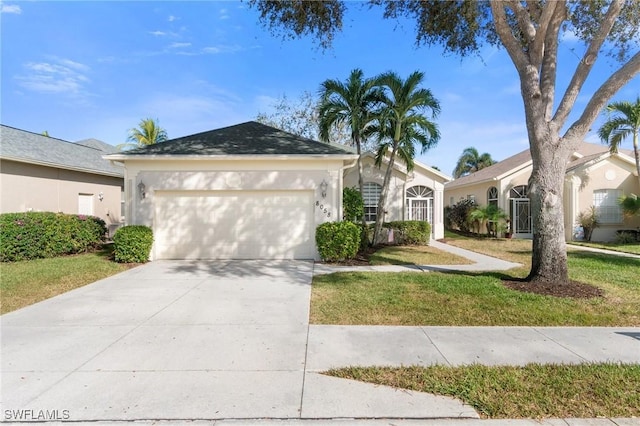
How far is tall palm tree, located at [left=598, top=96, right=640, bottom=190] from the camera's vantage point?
1519 cm

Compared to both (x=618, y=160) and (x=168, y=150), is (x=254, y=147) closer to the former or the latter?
(x=168, y=150)

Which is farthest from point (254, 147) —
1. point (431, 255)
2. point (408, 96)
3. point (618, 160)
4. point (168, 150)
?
point (618, 160)

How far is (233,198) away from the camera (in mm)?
10984

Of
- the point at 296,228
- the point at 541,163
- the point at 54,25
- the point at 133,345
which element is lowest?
the point at 133,345

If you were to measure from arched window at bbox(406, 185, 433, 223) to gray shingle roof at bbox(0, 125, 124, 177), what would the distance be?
1483 centimetres

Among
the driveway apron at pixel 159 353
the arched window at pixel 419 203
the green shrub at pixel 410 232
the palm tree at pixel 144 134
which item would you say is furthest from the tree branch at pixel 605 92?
the palm tree at pixel 144 134

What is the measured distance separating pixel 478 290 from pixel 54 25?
42.7 feet

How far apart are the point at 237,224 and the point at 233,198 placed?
84cm

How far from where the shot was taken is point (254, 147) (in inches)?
444

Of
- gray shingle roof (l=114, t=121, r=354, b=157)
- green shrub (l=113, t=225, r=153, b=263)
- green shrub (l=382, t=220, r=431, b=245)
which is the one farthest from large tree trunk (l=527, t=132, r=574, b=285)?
green shrub (l=113, t=225, r=153, b=263)

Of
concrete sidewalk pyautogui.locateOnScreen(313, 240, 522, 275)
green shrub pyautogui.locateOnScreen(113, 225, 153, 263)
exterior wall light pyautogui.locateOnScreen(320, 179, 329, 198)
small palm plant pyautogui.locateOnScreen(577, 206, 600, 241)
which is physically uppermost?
exterior wall light pyautogui.locateOnScreen(320, 179, 329, 198)

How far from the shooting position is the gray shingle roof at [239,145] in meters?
10.8

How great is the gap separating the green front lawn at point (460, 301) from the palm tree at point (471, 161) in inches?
1444

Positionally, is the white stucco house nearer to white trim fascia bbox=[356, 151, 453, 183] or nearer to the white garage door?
the white garage door
